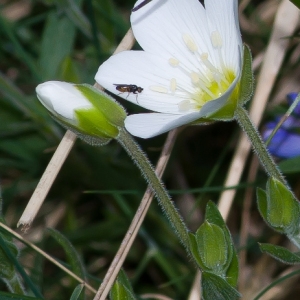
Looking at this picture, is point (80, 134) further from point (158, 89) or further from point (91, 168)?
point (91, 168)

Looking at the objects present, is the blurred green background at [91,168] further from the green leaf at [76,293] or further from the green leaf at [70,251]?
the green leaf at [76,293]

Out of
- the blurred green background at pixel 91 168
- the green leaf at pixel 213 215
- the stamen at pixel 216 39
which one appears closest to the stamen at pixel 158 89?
the stamen at pixel 216 39

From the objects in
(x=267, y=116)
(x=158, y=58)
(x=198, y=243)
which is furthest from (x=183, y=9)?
(x=267, y=116)

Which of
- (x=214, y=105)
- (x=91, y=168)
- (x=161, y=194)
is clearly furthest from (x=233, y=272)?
(x=91, y=168)

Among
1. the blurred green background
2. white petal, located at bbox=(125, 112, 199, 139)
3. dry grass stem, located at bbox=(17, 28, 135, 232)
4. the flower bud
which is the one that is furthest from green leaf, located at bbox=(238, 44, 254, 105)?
the blurred green background

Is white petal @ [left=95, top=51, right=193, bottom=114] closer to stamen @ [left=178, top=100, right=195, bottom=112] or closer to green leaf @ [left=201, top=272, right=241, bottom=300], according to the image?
stamen @ [left=178, top=100, right=195, bottom=112]
